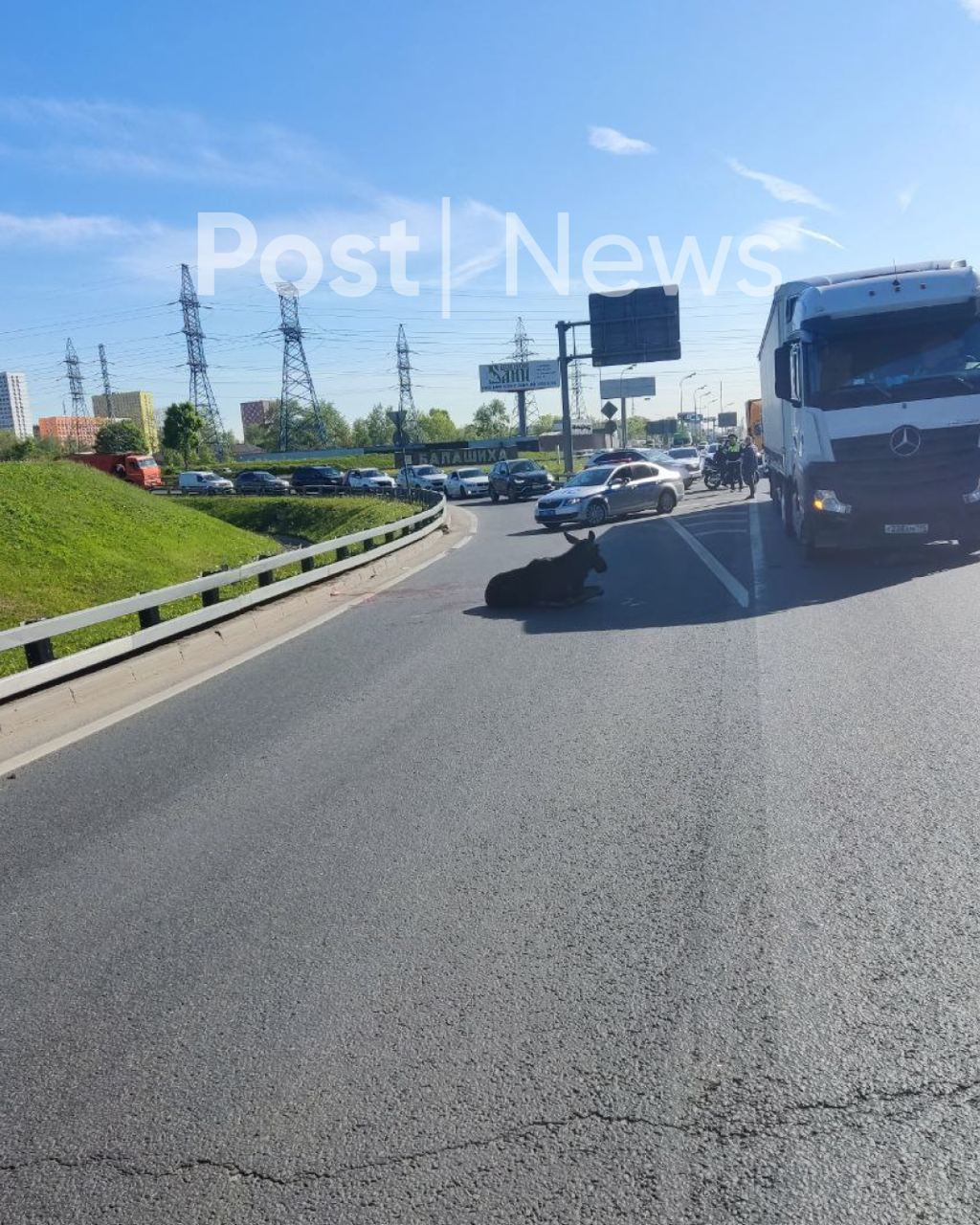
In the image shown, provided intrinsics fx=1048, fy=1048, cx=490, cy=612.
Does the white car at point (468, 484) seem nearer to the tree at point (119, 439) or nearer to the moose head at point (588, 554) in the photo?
the moose head at point (588, 554)

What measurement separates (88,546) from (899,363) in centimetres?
1623

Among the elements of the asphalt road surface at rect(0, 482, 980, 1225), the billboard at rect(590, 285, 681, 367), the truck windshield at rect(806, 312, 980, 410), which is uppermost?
the billboard at rect(590, 285, 681, 367)

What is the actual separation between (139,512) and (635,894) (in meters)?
24.4

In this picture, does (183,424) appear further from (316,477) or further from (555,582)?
(555,582)

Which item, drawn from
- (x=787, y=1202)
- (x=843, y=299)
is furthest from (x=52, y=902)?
(x=843, y=299)

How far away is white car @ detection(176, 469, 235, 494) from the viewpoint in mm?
62719

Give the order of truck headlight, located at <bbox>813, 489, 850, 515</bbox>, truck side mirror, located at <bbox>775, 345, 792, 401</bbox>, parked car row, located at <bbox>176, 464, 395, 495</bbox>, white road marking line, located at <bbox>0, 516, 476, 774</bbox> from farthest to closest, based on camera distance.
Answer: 1. parked car row, located at <bbox>176, 464, 395, 495</bbox>
2. truck side mirror, located at <bbox>775, 345, 792, 401</bbox>
3. truck headlight, located at <bbox>813, 489, 850, 515</bbox>
4. white road marking line, located at <bbox>0, 516, 476, 774</bbox>

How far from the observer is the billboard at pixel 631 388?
119 metres

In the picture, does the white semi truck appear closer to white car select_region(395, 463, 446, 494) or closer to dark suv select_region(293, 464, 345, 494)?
white car select_region(395, 463, 446, 494)

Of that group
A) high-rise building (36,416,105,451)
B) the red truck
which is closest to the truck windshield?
the red truck

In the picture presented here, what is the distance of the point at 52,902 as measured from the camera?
4.60 meters

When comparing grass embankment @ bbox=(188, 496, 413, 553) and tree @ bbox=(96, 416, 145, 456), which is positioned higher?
tree @ bbox=(96, 416, 145, 456)

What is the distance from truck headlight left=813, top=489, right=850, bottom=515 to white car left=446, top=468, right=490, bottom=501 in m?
37.8

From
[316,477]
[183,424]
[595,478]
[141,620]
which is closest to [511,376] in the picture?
[183,424]
